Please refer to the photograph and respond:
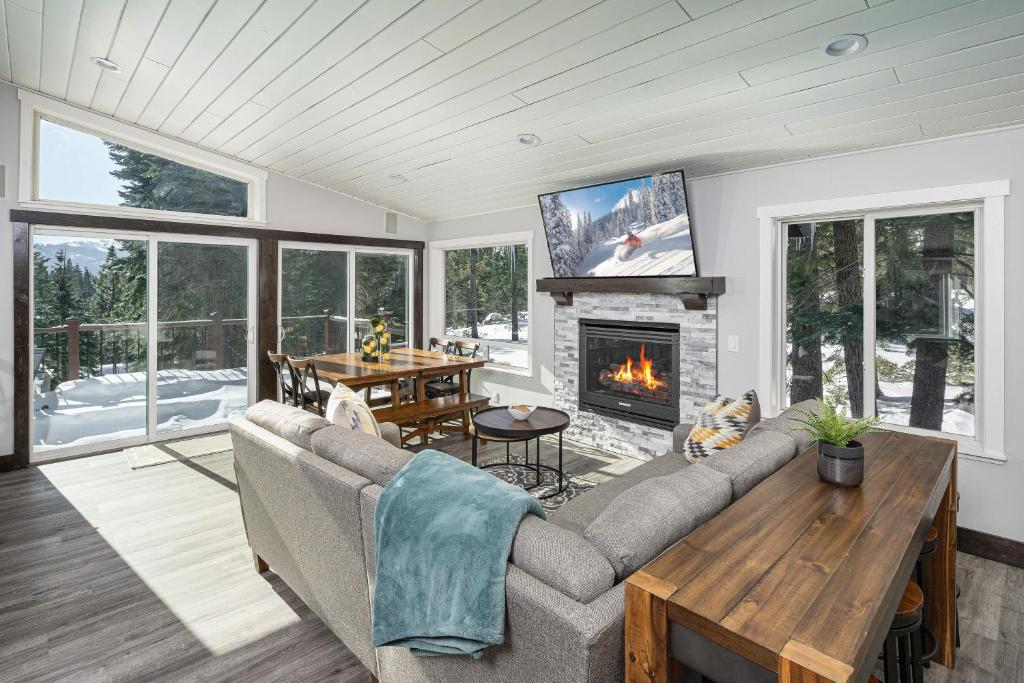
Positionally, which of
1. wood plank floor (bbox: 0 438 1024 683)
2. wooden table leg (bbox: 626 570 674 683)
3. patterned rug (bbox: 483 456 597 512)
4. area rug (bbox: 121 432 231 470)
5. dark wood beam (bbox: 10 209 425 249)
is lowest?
wood plank floor (bbox: 0 438 1024 683)

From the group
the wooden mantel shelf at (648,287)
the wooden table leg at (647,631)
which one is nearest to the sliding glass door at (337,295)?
the wooden mantel shelf at (648,287)

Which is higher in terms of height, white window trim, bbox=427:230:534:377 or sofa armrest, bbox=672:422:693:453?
white window trim, bbox=427:230:534:377

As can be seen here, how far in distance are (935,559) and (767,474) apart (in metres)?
0.86

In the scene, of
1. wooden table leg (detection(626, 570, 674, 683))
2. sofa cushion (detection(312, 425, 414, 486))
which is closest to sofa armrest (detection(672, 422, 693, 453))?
sofa cushion (detection(312, 425, 414, 486))

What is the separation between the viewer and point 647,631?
1.15 meters

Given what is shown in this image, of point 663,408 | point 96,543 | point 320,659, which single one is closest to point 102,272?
point 96,543

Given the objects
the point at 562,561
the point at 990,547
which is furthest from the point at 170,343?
the point at 990,547

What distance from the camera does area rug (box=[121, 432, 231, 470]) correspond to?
4559 mm

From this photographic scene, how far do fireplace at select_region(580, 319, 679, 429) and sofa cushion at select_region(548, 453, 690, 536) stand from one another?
4.37 ft

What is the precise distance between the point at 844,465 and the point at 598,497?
115cm

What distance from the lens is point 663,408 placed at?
452cm

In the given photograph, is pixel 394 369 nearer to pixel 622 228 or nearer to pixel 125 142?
pixel 622 228

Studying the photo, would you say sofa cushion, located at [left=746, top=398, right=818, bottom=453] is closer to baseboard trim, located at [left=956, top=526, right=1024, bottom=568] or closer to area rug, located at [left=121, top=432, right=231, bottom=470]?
baseboard trim, located at [left=956, top=526, right=1024, bottom=568]

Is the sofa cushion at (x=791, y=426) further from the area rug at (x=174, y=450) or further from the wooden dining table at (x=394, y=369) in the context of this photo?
the area rug at (x=174, y=450)
